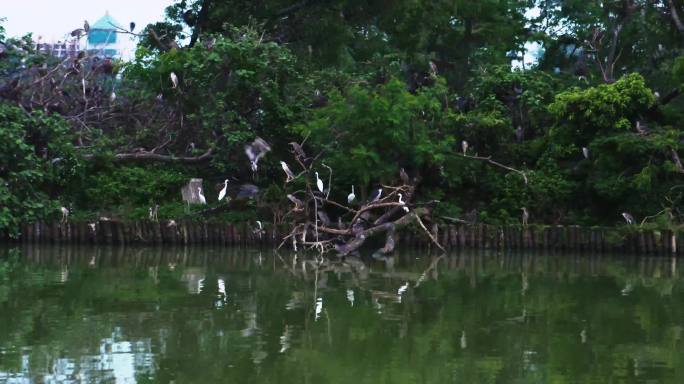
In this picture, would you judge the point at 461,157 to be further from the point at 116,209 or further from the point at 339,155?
the point at 116,209

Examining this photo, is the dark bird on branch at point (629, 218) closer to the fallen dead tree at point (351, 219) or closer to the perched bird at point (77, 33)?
the fallen dead tree at point (351, 219)

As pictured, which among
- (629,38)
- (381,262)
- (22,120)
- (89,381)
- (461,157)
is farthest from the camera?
(629,38)

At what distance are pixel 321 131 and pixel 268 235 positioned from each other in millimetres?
1928

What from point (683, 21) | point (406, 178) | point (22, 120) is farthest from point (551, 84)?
point (22, 120)

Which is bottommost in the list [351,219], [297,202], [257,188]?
[351,219]

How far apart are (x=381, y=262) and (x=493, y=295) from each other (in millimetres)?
4010

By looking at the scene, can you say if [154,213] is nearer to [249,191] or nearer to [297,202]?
[249,191]

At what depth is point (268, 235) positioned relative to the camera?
17203 mm

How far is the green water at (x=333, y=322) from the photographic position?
7.19 meters

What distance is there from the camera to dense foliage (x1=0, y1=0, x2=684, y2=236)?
1722cm

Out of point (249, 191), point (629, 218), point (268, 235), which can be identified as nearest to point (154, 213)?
point (249, 191)

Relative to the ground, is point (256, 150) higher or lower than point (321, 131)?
lower

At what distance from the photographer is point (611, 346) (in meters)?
8.41

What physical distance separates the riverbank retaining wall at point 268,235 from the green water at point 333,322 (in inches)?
80.9
